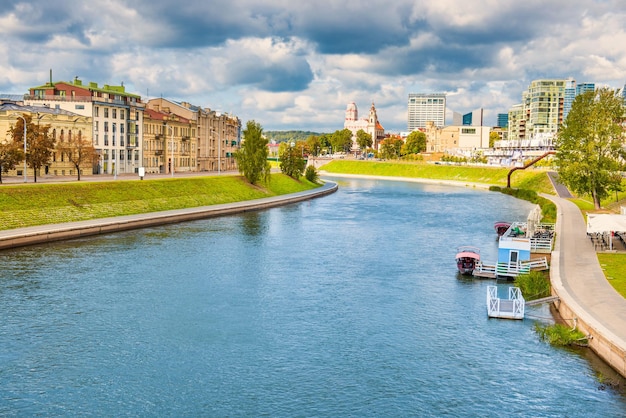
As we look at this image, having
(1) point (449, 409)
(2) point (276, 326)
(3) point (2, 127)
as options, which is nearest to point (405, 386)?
(1) point (449, 409)

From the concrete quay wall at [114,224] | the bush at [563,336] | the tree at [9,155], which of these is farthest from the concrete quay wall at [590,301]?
the tree at [9,155]

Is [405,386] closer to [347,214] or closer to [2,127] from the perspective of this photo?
[347,214]

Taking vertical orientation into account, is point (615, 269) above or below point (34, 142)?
below

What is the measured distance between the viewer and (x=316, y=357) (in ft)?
92.6

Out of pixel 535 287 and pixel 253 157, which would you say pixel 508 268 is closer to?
pixel 535 287

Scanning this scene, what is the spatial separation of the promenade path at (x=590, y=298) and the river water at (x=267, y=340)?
121cm

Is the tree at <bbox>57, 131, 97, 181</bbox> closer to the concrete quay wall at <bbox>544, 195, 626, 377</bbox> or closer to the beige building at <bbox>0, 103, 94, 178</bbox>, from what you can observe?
the beige building at <bbox>0, 103, 94, 178</bbox>

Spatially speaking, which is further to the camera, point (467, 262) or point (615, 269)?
point (467, 262)

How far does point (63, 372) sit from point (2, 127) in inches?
2871

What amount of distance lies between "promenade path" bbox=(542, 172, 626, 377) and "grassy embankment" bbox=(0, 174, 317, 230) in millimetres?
46670

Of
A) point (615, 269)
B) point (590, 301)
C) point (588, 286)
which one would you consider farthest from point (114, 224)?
point (590, 301)

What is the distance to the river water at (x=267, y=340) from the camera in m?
24.0

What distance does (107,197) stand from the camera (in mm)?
74062

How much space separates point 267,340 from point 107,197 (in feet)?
→ 162
